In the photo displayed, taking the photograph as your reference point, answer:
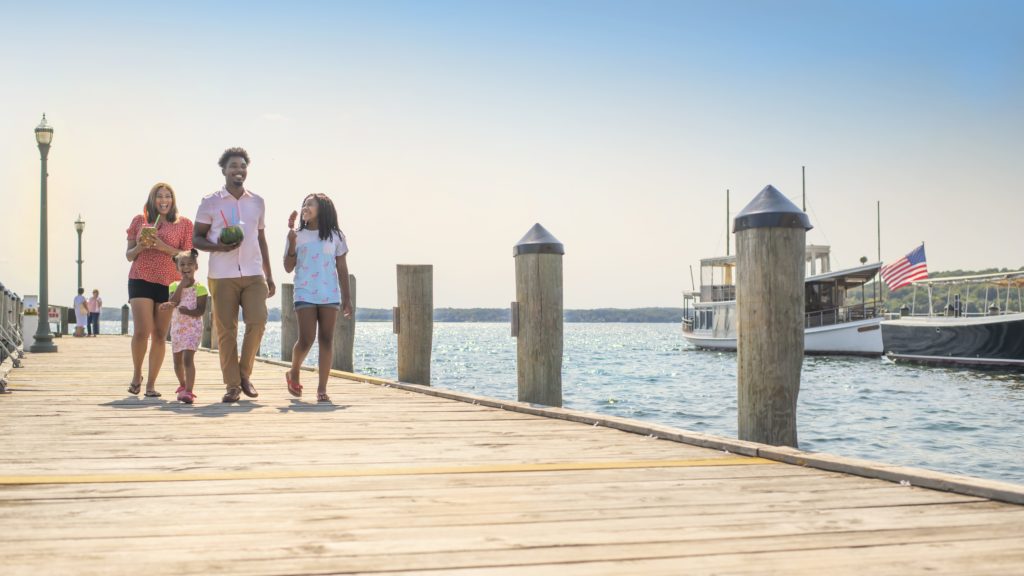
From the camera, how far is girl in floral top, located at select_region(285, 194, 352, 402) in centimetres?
708

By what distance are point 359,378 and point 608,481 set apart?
6.33m

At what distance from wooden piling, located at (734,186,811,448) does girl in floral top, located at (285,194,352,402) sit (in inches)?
138

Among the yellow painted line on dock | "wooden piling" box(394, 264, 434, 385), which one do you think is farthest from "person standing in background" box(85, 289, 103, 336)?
the yellow painted line on dock

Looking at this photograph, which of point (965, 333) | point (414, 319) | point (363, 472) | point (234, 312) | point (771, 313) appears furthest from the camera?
point (965, 333)

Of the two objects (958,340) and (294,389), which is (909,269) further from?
(294,389)

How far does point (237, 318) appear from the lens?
7.17 m

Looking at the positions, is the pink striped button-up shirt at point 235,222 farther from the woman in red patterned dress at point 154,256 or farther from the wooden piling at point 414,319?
the wooden piling at point 414,319

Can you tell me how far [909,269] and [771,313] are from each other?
1269 inches

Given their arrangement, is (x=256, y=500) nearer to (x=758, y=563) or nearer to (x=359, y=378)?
(x=758, y=563)

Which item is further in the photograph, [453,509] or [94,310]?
[94,310]

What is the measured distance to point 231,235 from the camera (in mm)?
6727

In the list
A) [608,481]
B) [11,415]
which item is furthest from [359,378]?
[608,481]

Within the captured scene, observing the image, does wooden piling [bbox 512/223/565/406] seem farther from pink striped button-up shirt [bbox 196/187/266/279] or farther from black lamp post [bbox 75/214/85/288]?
black lamp post [bbox 75/214/85/288]

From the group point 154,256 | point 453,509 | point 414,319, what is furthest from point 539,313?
point 453,509
